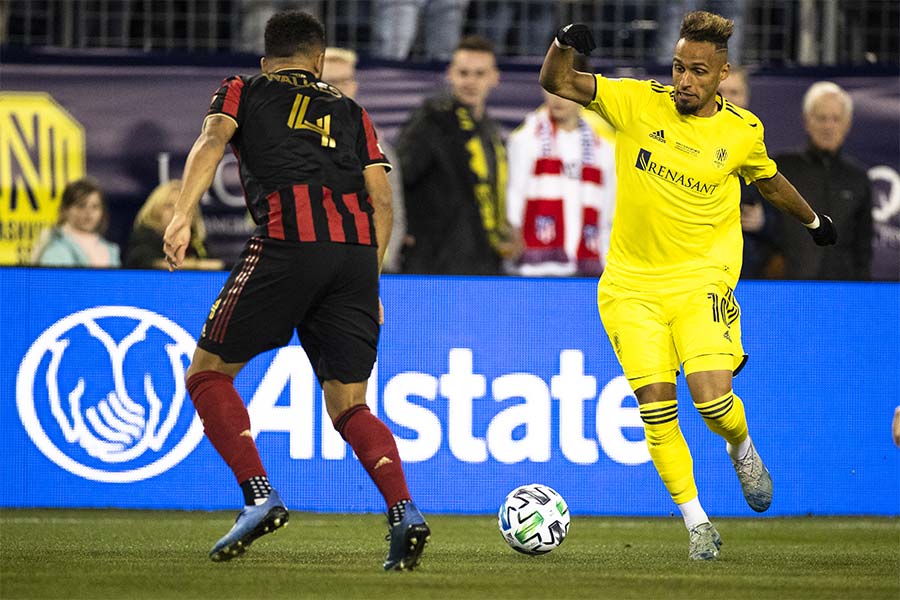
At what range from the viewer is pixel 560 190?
11297mm

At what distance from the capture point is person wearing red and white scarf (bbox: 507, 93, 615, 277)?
36.9ft

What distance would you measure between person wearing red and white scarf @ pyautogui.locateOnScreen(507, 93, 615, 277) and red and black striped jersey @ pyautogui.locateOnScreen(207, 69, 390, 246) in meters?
4.80

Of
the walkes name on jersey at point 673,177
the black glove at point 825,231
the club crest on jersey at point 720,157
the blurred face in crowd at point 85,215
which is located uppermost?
the club crest on jersey at point 720,157

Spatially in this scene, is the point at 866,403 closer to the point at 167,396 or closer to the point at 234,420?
the point at 167,396

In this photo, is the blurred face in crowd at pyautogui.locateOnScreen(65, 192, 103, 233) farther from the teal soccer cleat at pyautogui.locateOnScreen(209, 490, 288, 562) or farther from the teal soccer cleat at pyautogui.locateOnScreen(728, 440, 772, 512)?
the teal soccer cleat at pyautogui.locateOnScreen(209, 490, 288, 562)

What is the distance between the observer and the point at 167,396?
9883 millimetres

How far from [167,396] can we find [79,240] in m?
1.74

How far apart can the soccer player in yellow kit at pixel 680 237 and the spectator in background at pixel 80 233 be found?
465 cm

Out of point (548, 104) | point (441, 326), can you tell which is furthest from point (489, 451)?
point (548, 104)

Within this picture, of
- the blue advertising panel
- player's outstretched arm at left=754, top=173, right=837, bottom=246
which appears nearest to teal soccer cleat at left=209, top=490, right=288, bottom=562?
player's outstretched arm at left=754, top=173, right=837, bottom=246

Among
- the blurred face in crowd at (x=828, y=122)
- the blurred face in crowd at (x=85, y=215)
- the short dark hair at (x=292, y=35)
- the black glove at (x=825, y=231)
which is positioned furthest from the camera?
the blurred face in crowd at (x=828, y=122)

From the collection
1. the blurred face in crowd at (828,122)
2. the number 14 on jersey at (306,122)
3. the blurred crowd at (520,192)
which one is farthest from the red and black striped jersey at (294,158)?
the blurred face in crowd at (828,122)

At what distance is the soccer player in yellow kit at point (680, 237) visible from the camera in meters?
7.24

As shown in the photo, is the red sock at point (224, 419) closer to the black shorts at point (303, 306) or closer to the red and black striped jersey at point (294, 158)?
the black shorts at point (303, 306)
